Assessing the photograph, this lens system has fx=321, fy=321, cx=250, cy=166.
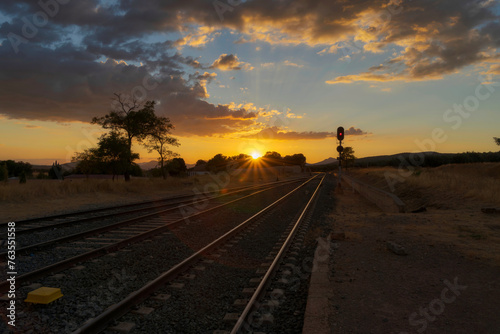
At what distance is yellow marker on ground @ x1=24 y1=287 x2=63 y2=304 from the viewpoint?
178 inches

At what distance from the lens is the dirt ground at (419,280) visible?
4.17 metres

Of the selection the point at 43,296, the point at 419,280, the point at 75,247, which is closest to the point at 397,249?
the point at 419,280

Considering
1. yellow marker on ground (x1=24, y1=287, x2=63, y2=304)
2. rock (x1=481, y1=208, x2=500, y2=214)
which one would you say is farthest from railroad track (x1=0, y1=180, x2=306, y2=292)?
rock (x1=481, y1=208, x2=500, y2=214)

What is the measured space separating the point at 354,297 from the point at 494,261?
362 centimetres

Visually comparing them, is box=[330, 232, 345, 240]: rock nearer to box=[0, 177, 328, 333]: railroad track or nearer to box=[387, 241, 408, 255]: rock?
box=[0, 177, 328, 333]: railroad track

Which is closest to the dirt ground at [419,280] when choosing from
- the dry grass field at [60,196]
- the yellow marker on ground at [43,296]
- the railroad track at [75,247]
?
the yellow marker on ground at [43,296]

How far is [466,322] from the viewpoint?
4121 mm

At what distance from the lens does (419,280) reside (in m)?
5.73

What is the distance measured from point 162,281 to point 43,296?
1.70 m

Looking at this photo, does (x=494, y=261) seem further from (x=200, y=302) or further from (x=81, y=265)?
(x=81, y=265)

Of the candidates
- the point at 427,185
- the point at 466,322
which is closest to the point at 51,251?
the point at 466,322

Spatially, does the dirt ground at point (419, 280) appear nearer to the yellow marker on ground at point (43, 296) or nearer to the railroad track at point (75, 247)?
the yellow marker on ground at point (43, 296)

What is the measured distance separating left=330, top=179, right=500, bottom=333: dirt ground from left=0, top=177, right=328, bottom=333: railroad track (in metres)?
1.38

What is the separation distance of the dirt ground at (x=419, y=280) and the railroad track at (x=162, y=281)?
138 cm
